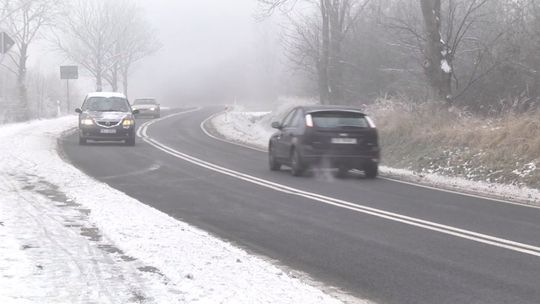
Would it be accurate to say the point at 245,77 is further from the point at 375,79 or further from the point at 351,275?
the point at 351,275

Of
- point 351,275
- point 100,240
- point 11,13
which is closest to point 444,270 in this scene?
point 351,275

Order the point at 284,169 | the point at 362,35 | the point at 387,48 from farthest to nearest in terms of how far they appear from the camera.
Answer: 1. the point at 362,35
2. the point at 387,48
3. the point at 284,169

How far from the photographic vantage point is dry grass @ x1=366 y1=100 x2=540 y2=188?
13.3 meters

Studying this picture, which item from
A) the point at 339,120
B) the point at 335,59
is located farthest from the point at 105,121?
the point at 335,59

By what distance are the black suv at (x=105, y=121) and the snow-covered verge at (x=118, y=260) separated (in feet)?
38.7

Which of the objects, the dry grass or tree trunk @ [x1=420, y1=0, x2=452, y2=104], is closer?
the dry grass

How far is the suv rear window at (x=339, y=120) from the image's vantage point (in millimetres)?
14164

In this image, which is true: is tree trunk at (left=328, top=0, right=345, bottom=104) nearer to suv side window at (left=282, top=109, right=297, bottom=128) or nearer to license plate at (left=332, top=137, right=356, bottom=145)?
suv side window at (left=282, top=109, right=297, bottom=128)

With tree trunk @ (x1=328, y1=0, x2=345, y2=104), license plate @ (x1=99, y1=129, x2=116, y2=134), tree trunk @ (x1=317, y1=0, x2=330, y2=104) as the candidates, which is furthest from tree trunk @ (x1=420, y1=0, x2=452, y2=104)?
tree trunk @ (x1=317, y1=0, x2=330, y2=104)

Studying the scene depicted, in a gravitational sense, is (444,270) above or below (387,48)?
below

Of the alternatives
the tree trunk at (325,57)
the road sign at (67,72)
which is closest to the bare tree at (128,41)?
the road sign at (67,72)

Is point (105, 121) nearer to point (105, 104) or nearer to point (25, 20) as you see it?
point (105, 104)

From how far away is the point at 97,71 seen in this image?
2438 inches

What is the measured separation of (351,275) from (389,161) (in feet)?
38.7
